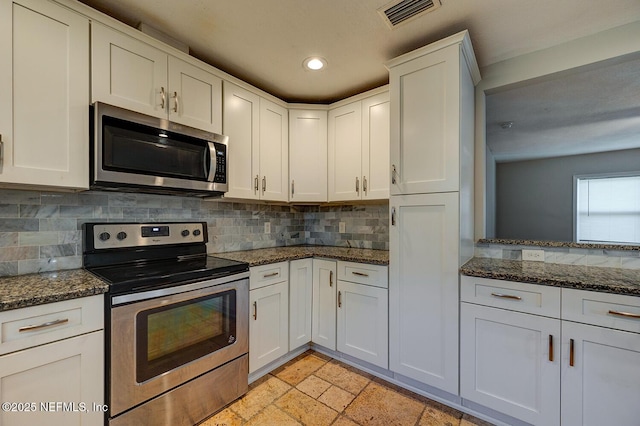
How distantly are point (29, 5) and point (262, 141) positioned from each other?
1451 millimetres

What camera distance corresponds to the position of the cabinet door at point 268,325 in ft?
6.41

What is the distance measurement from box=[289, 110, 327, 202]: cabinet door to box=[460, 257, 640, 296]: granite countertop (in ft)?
4.79

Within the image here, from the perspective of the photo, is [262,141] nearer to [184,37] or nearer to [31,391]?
[184,37]

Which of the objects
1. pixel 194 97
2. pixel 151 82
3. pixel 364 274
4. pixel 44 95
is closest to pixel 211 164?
pixel 194 97

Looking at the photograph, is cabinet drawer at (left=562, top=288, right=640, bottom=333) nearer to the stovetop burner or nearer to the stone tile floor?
the stone tile floor

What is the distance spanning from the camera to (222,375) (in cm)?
171

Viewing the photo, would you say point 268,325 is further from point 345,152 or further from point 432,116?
point 432,116

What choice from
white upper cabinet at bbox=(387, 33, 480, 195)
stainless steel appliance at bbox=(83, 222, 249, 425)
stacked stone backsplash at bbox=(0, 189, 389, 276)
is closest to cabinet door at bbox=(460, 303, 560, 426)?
white upper cabinet at bbox=(387, 33, 480, 195)

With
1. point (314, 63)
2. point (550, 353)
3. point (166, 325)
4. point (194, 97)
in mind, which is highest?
point (314, 63)

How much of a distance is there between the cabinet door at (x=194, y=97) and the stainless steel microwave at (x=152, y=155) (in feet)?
0.37

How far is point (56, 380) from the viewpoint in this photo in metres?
1.15

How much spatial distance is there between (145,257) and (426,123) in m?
2.10

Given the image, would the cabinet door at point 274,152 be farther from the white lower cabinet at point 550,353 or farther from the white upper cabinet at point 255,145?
the white lower cabinet at point 550,353

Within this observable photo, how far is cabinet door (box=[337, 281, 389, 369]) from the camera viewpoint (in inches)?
79.4
